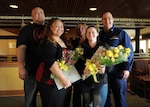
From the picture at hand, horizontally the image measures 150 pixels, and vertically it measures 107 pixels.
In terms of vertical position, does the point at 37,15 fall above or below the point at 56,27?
above

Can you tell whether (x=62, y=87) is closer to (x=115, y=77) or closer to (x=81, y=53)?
(x=81, y=53)

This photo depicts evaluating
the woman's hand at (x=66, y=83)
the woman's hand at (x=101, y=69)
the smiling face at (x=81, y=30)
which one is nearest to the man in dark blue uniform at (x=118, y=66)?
the smiling face at (x=81, y=30)

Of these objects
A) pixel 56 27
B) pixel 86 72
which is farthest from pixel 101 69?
pixel 56 27

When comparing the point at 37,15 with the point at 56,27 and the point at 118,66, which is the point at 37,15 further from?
the point at 118,66

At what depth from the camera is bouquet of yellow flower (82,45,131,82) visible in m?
1.67

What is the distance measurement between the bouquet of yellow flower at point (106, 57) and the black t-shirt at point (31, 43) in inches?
23.2

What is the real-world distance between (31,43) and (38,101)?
2.35 meters

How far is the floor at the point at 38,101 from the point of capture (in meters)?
3.80

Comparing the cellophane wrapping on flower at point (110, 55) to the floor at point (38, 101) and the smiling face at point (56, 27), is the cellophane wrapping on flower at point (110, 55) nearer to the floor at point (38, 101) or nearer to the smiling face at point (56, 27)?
the smiling face at point (56, 27)

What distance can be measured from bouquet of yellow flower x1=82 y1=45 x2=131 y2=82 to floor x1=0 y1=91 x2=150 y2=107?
2.34m

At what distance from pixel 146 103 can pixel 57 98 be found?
280cm

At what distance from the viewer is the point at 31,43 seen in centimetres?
198

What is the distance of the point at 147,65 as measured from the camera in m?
4.72

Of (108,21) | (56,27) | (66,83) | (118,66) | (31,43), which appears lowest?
(66,83)
